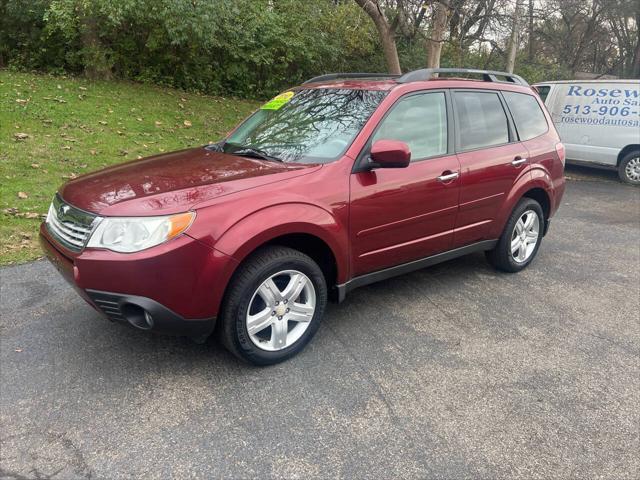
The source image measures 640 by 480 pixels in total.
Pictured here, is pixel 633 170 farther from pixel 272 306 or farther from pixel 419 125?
pixel 272 306

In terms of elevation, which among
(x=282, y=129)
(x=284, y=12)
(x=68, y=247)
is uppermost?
(x=284, y=12)

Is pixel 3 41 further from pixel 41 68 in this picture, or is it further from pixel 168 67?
pixel 168 67

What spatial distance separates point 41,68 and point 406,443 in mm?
13393

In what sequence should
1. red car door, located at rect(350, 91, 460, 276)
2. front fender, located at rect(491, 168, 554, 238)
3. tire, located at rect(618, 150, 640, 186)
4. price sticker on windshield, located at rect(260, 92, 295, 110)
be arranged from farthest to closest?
tire, located at rect(618, 150, 640, 186) < front fender, located at rect(491, 168, 554, 238) < price sticker on windshield, located at rect(260, 92, 295, 110) < red car door, located at rect(350, 91, 460, 276)

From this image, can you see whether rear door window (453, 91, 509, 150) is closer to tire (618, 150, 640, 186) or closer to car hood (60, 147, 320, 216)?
car hood (60, 147, 320, 216)

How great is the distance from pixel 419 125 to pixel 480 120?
754mm

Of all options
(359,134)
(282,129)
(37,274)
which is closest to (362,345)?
(359,134)

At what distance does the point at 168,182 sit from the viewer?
303cm

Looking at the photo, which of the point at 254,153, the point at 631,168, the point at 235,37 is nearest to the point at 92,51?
the point at 235,37

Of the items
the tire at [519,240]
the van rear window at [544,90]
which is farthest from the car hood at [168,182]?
the van rear window at [544,90]

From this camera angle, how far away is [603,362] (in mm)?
3367

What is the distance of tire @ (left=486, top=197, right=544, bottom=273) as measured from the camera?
4.62 meters

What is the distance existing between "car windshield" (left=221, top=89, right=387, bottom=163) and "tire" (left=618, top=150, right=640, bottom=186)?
27.7 feet

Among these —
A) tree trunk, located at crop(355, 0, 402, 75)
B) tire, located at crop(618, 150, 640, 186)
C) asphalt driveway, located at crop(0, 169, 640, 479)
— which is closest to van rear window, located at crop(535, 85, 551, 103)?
tire, located at crop(618, 150, 640, 186)
